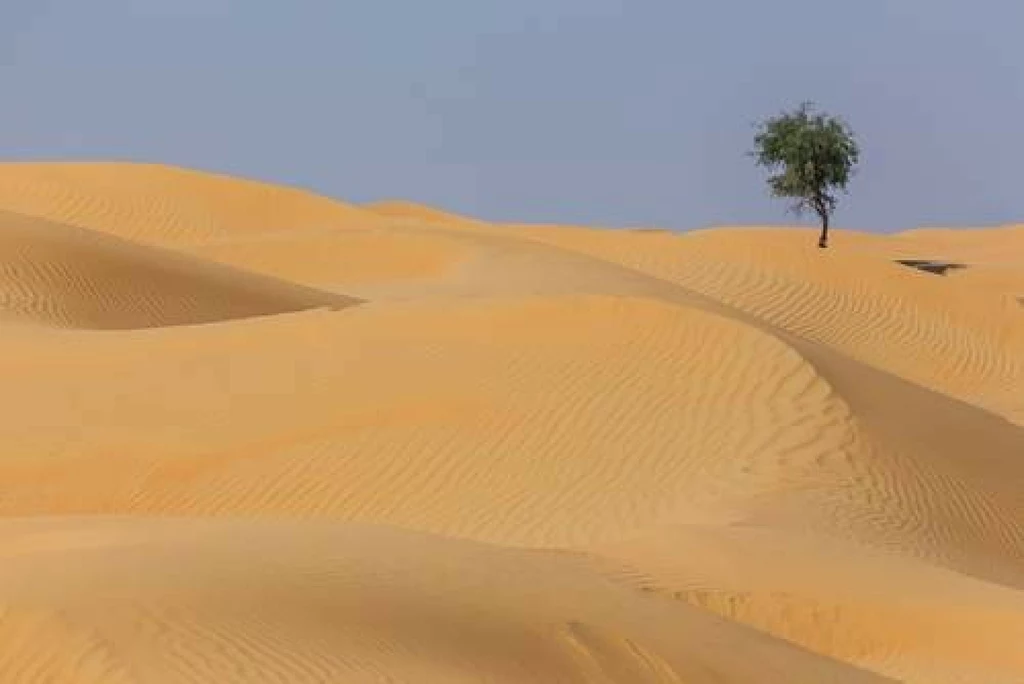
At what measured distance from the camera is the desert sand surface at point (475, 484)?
9656 mm

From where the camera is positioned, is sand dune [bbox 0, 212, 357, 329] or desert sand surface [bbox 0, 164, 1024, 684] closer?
desert sand surface [bbox 0, 164, 1024, 684]

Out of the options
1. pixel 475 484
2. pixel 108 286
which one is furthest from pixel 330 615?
pixel 108 286

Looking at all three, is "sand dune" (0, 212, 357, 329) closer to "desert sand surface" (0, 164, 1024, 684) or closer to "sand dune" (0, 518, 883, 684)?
"desert sand surface" (0, 164, 1024, 684)

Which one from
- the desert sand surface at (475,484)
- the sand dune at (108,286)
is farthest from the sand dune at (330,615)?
the sand dune at (108,286)

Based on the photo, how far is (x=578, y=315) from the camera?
2286cm

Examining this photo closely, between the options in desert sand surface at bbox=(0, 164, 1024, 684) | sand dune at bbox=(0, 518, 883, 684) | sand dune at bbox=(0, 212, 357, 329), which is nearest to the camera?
sand dune at bbox=(0, 518, 883, 684)

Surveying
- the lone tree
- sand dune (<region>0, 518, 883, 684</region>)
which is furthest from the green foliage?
sand dune (<region>0, 518, 883, 684</region>)

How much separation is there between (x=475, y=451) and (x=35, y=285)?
→ 10.8 meters

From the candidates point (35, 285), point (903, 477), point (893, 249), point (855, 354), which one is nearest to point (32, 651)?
point (903, 477)

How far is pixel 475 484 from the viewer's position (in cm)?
1877

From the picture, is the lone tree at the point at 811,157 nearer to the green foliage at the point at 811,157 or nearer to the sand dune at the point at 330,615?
the green foliage at the point at 811,157

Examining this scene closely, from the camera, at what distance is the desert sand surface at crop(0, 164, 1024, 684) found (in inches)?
380

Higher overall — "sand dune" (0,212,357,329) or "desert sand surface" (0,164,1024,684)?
"sand dune" (0,212,357,329)

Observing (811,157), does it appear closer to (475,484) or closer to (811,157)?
(811,157)
